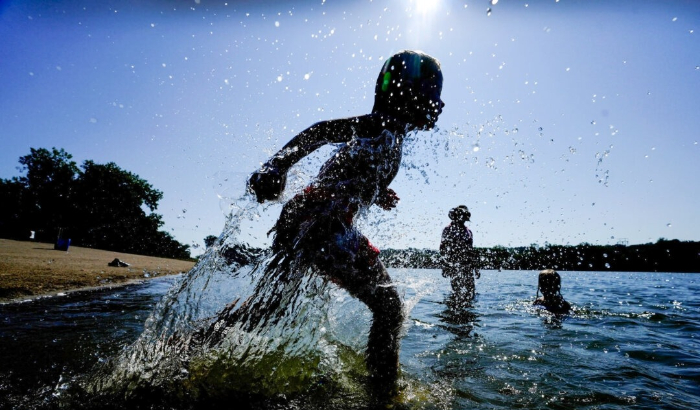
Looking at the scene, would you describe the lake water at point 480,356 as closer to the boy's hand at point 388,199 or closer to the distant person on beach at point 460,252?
the boy's hand at point 388,199

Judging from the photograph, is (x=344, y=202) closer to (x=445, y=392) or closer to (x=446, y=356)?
(x=445, y=392)

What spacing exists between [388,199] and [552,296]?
4868mm

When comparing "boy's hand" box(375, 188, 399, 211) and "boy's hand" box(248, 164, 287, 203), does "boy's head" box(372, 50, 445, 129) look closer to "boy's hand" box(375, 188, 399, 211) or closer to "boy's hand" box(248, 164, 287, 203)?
"boy's hand" box(375, 188, 399, 211)

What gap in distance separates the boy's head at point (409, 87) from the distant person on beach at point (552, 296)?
16.0 ft

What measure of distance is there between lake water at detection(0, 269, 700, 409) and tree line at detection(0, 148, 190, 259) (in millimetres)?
38664

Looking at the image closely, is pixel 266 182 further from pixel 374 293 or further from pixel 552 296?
pixel 552 296

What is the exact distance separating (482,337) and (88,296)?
5634 millimetres

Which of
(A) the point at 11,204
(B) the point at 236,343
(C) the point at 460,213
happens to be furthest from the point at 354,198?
(A) the point at 11,204

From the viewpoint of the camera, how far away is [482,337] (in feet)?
11.6

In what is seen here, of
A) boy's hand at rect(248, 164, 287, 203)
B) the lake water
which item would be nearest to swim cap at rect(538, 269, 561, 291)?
the lake water

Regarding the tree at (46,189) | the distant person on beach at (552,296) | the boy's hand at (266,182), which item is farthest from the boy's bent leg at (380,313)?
→ the tree at (46,189)

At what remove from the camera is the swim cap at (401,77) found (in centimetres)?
223

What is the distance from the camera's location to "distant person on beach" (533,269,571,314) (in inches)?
217

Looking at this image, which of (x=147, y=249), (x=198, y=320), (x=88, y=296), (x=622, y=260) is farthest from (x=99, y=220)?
(x=622, y=260)
